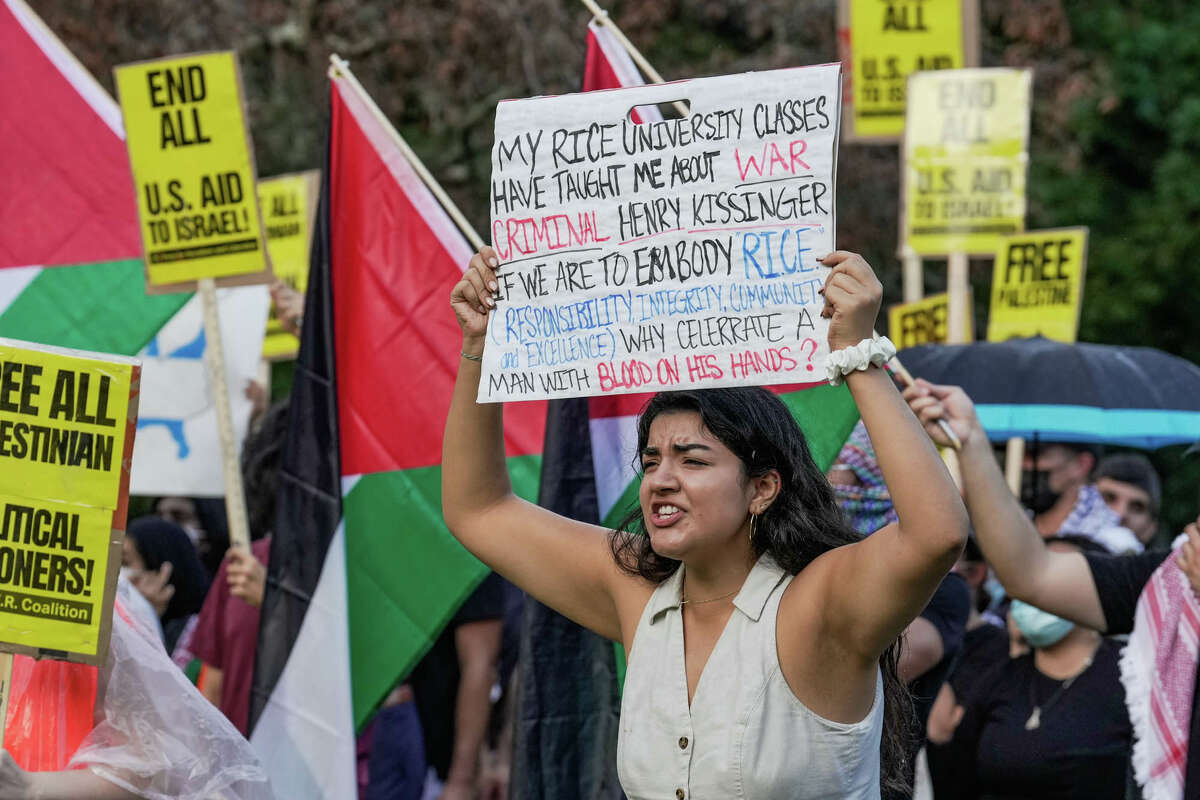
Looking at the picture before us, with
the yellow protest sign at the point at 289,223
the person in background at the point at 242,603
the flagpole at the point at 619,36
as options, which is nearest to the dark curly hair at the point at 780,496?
the flagpole at the point at 619,36

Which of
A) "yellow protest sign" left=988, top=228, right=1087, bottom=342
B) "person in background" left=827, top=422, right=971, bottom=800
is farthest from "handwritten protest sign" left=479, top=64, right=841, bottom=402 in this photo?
"yellow protest sign" left=988, top=228, right=1087, bottom=342

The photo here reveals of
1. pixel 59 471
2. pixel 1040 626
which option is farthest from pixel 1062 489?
pixel 59 471

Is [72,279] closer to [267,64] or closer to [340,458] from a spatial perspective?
[340,458]

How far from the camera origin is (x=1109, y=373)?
6.22 metres

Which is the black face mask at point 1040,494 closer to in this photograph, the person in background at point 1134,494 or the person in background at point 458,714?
the person in background at point 1134,494

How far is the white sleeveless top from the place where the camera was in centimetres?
281

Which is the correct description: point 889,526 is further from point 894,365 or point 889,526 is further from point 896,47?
point 896,47

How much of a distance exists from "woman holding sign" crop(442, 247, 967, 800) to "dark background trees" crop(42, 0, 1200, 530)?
8.77m

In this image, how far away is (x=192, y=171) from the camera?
5344 millimetres

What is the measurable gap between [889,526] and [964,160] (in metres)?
4.65

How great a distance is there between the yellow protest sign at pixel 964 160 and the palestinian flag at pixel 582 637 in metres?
2.79

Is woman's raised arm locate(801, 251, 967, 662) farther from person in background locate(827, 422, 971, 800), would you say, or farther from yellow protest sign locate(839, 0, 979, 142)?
yellow protest sign locate(839, 0, 979, 142)

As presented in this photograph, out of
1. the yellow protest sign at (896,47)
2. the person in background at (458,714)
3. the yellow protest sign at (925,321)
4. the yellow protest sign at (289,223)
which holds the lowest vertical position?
the person in background at (458,714)

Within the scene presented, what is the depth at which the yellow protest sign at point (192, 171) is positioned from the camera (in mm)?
5309
